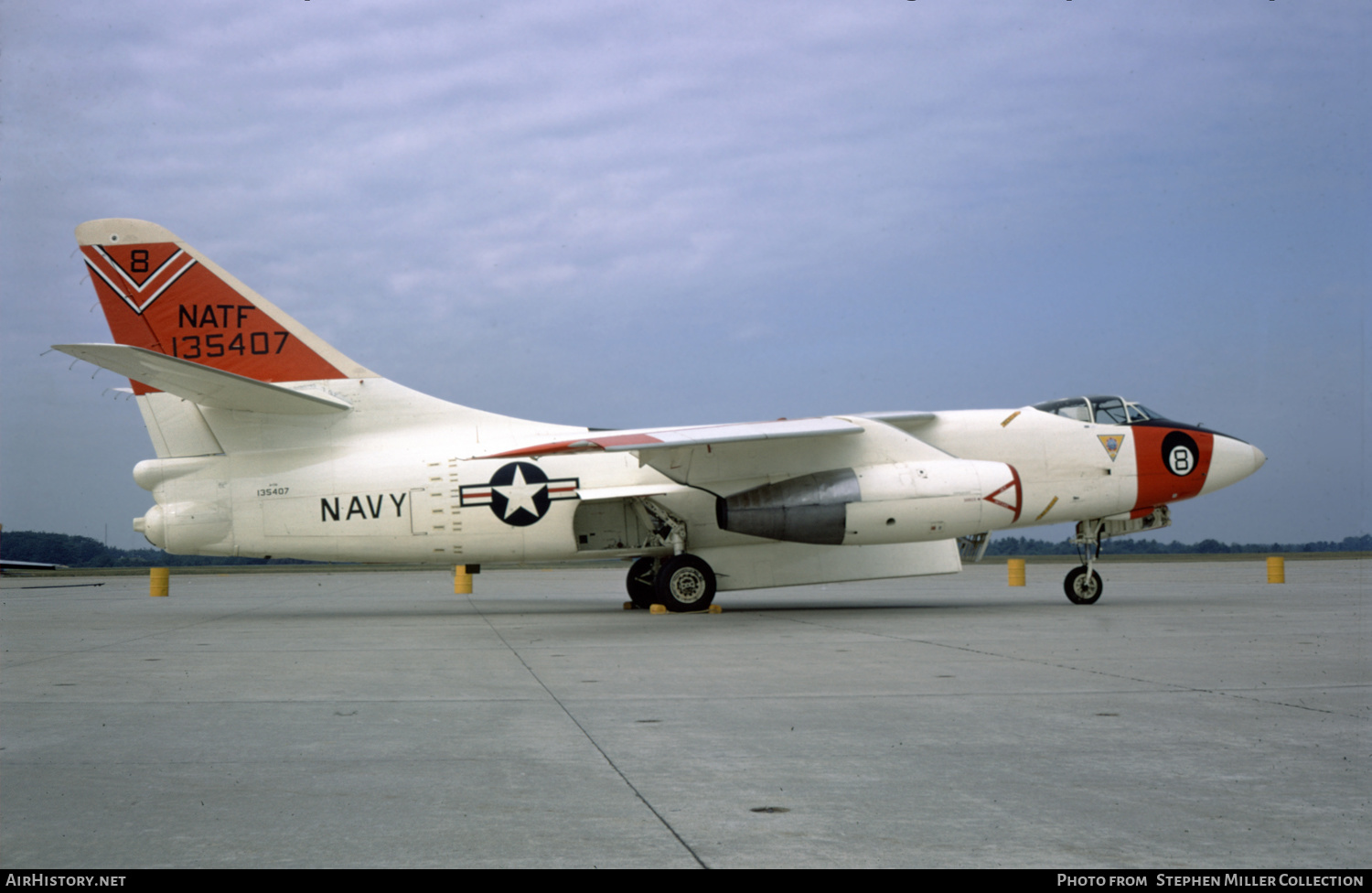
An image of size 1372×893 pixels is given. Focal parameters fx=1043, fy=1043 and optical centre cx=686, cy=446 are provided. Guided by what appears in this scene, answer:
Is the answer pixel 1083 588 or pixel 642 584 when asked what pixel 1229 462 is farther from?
pixel 642 584

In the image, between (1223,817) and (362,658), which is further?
(362,658)

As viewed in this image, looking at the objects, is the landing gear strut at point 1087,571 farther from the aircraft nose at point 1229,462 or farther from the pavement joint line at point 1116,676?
the pavement joint line at point 1116,676

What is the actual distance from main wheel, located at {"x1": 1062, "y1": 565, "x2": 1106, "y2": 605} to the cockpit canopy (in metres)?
2.11

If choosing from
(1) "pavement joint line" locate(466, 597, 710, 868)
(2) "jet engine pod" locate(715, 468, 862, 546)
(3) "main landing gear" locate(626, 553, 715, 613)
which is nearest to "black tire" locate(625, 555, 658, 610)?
(3) "main landing gear" locate(626, 553, 715, 613)

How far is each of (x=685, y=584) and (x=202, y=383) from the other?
6.57 meters

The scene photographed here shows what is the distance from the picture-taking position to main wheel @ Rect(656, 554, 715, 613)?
1403cm

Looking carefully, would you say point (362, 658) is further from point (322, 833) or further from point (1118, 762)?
point (1118, 762)

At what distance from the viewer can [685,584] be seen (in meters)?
14.1

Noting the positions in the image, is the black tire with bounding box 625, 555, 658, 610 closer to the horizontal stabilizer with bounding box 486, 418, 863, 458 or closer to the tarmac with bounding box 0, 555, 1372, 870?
the horizontal stabilizer with bounding box 486, 418, 863, 458

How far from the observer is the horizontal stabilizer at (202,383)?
11516 mm

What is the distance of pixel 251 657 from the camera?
29.1 ft

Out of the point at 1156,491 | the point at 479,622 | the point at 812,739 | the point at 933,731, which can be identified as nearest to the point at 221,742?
the point at 812,739

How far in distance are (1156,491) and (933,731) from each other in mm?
10967

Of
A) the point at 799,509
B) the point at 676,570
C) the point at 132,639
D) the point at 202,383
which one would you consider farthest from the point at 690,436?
the point at 132,639
